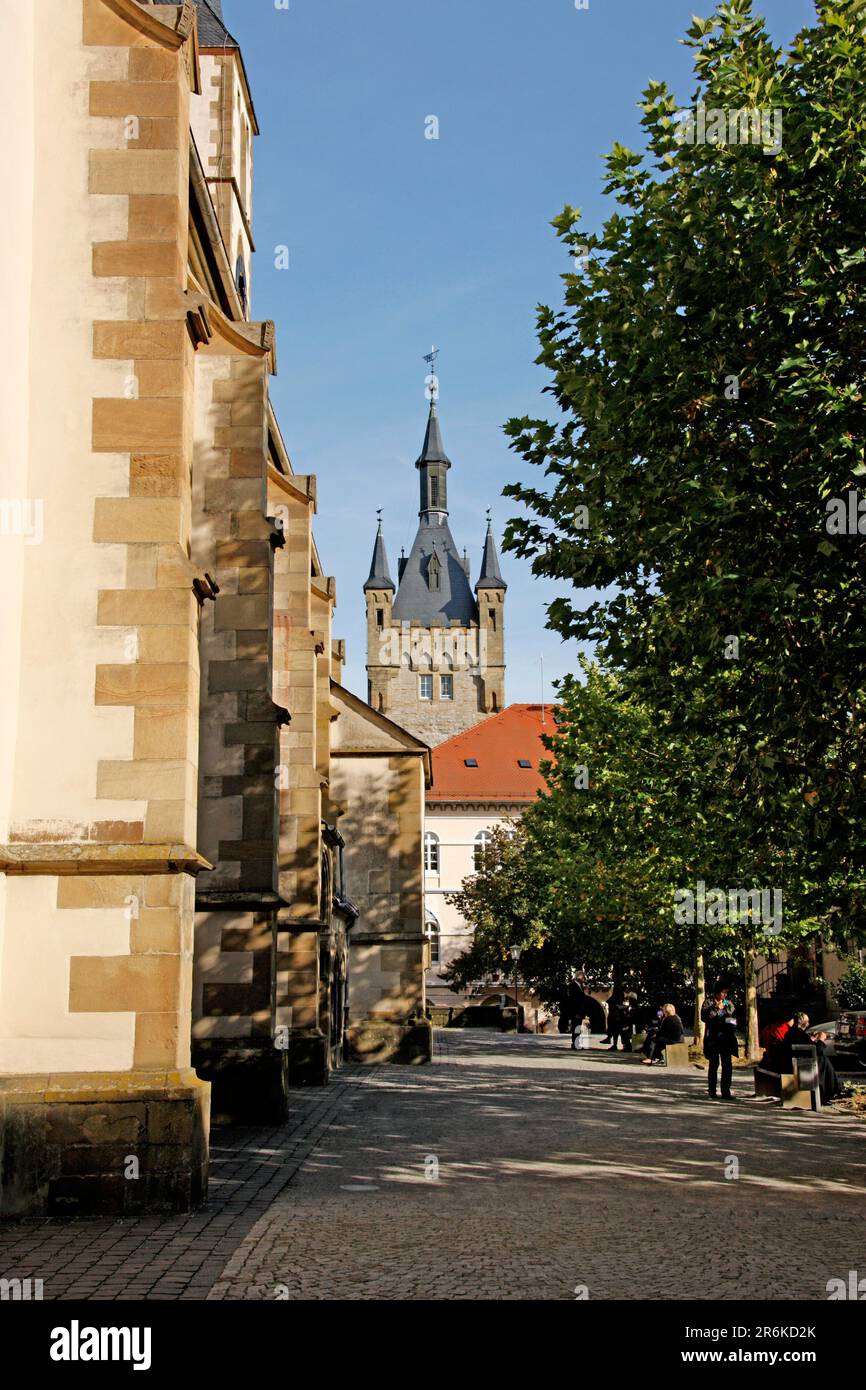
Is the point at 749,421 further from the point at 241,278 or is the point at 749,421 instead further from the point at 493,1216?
the point at 241,278

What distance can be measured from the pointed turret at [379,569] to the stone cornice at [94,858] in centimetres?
11373

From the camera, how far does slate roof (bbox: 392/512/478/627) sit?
404ft

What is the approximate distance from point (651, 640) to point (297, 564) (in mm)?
8348

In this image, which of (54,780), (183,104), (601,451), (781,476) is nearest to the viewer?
(54,780)

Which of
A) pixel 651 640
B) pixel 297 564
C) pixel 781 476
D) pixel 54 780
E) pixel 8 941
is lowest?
pixel 8 941

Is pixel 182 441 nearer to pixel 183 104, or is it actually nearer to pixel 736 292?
pixel 183 104

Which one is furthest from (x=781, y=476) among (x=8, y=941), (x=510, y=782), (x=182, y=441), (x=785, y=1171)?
(x=510, y=782)

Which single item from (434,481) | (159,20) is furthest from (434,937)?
(159,20)

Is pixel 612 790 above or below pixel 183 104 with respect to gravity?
below

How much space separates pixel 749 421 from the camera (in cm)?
1341

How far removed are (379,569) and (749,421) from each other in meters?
113

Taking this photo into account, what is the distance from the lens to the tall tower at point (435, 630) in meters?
120

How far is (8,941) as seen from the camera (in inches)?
413

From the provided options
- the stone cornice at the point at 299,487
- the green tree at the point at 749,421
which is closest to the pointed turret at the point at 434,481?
the stone cornice at the point at 299,487
